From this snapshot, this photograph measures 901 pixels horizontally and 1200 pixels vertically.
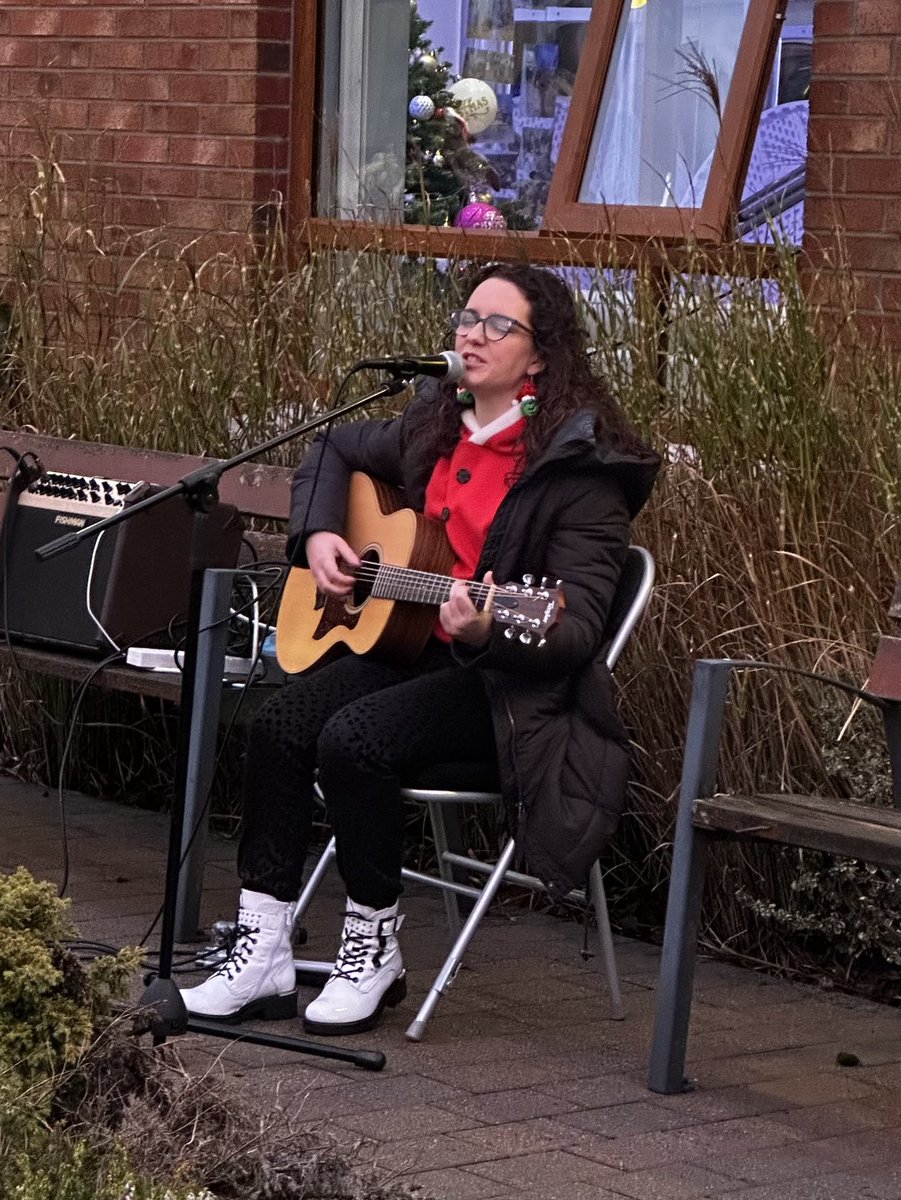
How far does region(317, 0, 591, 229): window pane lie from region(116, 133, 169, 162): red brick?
0.61 m

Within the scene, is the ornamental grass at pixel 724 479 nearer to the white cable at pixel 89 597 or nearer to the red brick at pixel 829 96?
the red brick at pixel 829 96

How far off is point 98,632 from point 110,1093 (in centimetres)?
234

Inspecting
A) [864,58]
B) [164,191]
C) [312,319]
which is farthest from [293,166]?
[864,58]

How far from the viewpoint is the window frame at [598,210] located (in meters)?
6.93

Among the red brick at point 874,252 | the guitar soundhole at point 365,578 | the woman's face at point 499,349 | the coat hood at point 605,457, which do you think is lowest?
the guitar soundhole at point 365,578

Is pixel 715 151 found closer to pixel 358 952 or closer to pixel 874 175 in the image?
pixel 874 175

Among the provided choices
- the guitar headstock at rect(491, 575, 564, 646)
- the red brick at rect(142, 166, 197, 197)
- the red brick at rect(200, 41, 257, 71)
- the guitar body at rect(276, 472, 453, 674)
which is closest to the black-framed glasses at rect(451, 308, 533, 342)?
the guitar body at rect(276, 472, 453, 674)

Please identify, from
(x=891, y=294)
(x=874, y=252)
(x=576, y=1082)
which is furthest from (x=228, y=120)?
(x=576, y=1082)

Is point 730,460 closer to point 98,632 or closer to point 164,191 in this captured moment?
point 98,632

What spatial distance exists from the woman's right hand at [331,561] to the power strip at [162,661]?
0.67 meters

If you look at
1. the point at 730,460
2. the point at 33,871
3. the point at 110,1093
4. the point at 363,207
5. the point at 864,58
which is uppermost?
the point at 864,58

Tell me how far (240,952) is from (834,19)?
11.3 feet

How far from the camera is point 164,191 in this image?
A: 27.9ft

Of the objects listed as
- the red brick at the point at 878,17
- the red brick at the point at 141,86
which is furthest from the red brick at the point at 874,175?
the red brick at the point at 141,86
